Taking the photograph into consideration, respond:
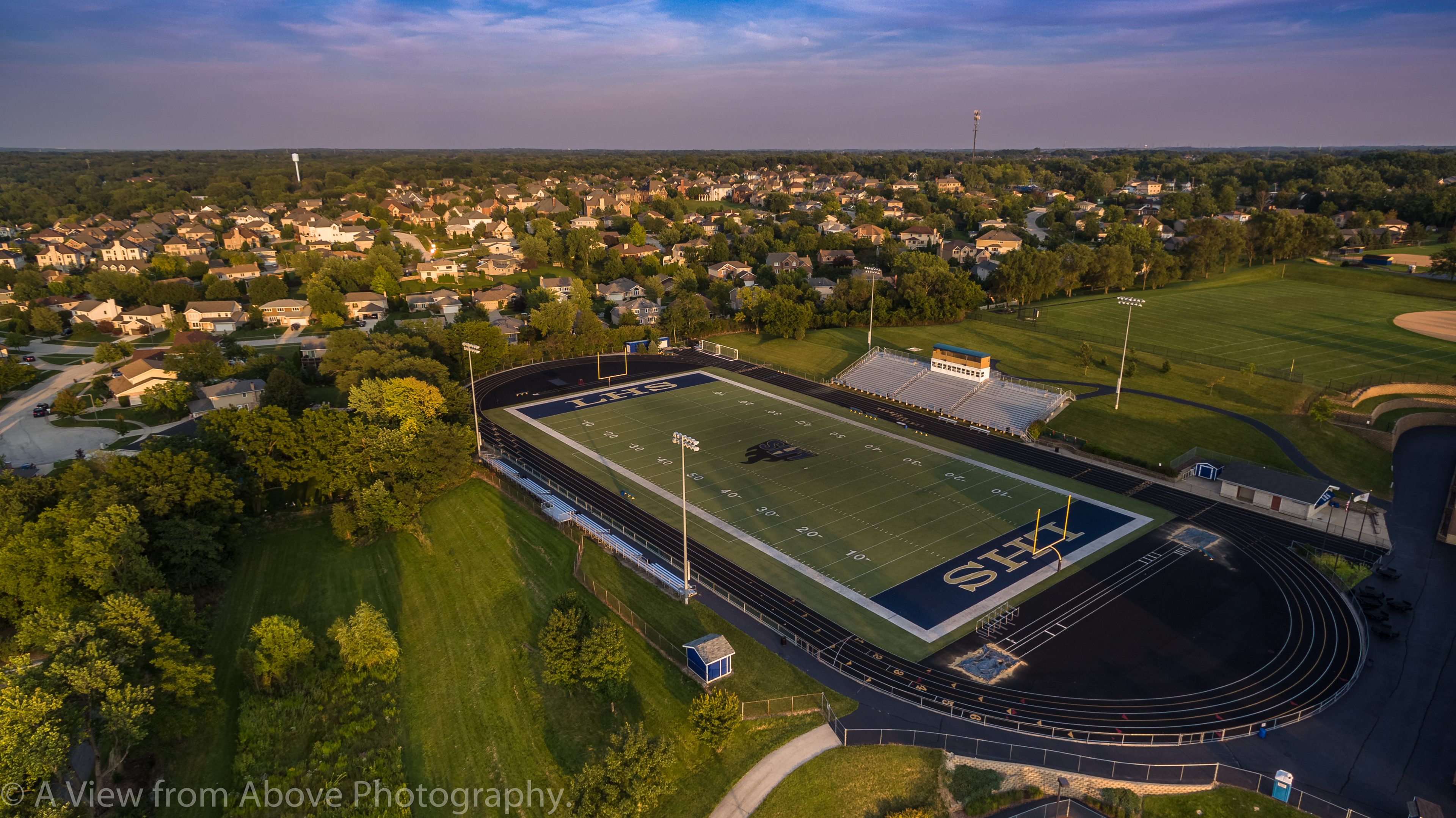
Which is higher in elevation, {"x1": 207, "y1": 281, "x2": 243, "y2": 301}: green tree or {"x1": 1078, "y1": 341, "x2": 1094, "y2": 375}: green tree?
{"x1": 207, "y1": 281, "x2": 243, "y2": 301}: green tree

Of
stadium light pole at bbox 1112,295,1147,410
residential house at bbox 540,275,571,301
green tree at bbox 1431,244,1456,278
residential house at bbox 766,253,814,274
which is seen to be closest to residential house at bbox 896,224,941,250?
residential house at bbox 766,253,814,274

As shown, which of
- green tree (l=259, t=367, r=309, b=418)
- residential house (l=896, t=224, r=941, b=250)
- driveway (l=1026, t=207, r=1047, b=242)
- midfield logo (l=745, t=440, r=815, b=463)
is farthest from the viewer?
driveway (l=1026, t=207, r=1047, b=242)

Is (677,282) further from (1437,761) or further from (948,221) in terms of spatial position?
(1437,761)

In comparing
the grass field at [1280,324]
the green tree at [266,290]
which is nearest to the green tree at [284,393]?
the green tree at [266,290]

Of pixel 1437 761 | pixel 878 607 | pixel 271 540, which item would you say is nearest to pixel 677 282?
pixel 271 540

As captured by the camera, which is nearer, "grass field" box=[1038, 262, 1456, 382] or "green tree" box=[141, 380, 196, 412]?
"green tree" box=[141, 380, 196, 412]

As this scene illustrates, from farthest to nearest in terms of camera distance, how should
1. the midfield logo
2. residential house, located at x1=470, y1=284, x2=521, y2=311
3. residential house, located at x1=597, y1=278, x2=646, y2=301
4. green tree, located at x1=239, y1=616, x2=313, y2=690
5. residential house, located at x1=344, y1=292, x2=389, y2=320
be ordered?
residential house, located at x1=597, y1=278, x2=646, y2=301, residential house, located at x1=470, y1=284, x2=521, y2=311, residential house, located at x1=344, y1=292, x2=389, y2=320, the midfield logo, green tree, located at x1=239, y1=616, x2=313, y2=690

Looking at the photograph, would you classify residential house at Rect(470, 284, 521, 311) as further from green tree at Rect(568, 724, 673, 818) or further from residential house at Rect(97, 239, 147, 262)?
green tree at Rect(568, 724, 673, 818)
